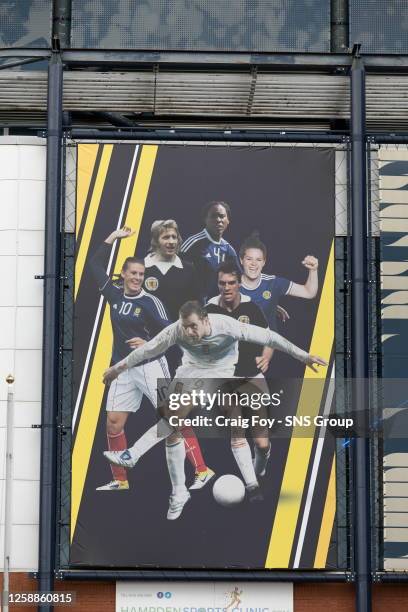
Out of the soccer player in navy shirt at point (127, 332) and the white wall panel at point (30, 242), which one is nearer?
the soccer player in navy shirt at point (127, 332)

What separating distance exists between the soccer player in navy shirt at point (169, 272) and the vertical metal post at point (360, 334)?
4.05 metres

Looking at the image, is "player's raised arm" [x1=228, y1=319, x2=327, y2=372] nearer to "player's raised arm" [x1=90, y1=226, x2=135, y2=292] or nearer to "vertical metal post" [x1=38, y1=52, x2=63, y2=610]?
"player's raised arm" [x1=90, y1=226, x2=135, y2=292]

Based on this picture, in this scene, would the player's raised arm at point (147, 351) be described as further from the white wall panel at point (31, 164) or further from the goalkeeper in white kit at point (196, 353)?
the white wall panel at point (31, 164)

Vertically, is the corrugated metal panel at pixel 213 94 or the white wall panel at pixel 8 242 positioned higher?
the corrugated metal panel at pixel 213 94

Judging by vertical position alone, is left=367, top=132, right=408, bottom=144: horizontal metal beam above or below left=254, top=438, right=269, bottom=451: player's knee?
above

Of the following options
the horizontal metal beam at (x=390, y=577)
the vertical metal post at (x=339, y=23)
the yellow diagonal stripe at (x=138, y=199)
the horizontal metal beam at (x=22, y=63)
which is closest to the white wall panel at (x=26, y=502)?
the yellow diagonal stripe at (x=138, y=199)

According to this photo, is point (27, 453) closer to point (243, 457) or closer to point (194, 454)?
point (194, 454)

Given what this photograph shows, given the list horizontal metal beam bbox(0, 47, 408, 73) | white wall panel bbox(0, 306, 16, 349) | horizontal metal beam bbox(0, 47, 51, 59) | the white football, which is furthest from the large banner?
horizontal metal beam bbox(0, 47, 51, 59)

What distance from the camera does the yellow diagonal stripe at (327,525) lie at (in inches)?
1247

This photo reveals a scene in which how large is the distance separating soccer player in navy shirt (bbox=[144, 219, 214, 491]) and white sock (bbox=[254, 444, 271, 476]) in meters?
3.09

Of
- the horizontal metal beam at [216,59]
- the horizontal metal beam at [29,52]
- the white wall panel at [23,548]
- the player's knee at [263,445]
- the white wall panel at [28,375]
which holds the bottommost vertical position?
the white wall panel at [23,548]

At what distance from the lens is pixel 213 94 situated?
34.5m

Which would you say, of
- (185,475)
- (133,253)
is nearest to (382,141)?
(133,253)

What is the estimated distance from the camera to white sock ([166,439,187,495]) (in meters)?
31.9
